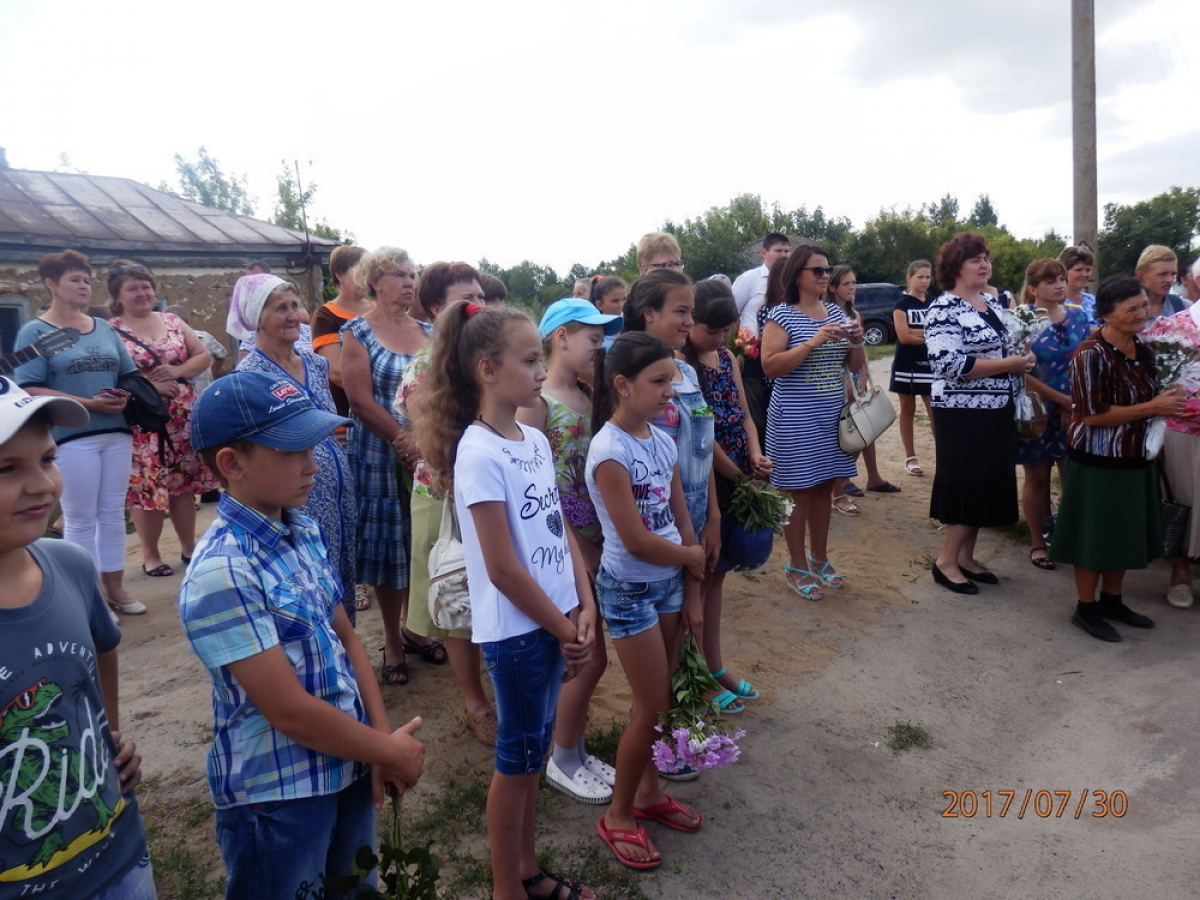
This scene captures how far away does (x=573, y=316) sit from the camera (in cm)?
312

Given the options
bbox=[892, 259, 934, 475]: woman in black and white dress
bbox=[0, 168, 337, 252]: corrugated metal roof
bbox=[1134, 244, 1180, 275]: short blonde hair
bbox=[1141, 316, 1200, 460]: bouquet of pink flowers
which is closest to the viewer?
bbox=[1141, 316, 1200, 460]: bouquet of pink flowers

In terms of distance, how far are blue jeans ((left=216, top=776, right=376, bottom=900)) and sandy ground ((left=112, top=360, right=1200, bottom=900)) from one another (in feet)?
4.59

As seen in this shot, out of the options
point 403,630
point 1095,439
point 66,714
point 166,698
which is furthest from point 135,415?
point 1095,439

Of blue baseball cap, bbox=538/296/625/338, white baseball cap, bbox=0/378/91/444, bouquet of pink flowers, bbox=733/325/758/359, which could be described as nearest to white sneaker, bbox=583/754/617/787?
blue baseball cap, bbox=538/296/625/338

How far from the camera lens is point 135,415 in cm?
491

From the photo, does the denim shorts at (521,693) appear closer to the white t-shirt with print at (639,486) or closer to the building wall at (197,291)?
the white t-shirt with print at (639,486)

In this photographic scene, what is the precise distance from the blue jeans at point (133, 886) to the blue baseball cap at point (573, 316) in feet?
6.86

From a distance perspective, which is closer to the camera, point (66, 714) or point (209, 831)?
point (66, 714)

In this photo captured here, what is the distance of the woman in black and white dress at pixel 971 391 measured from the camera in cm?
492

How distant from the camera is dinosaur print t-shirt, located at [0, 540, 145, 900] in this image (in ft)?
4.64

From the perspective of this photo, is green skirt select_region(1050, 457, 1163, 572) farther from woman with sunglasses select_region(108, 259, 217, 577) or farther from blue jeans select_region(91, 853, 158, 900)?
woman with sunglasses select_region(108, 259, 217, 577)

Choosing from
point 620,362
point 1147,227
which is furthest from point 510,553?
point 1147,227

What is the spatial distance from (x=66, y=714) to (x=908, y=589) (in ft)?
16.5

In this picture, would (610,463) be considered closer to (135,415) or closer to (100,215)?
(135,415)
